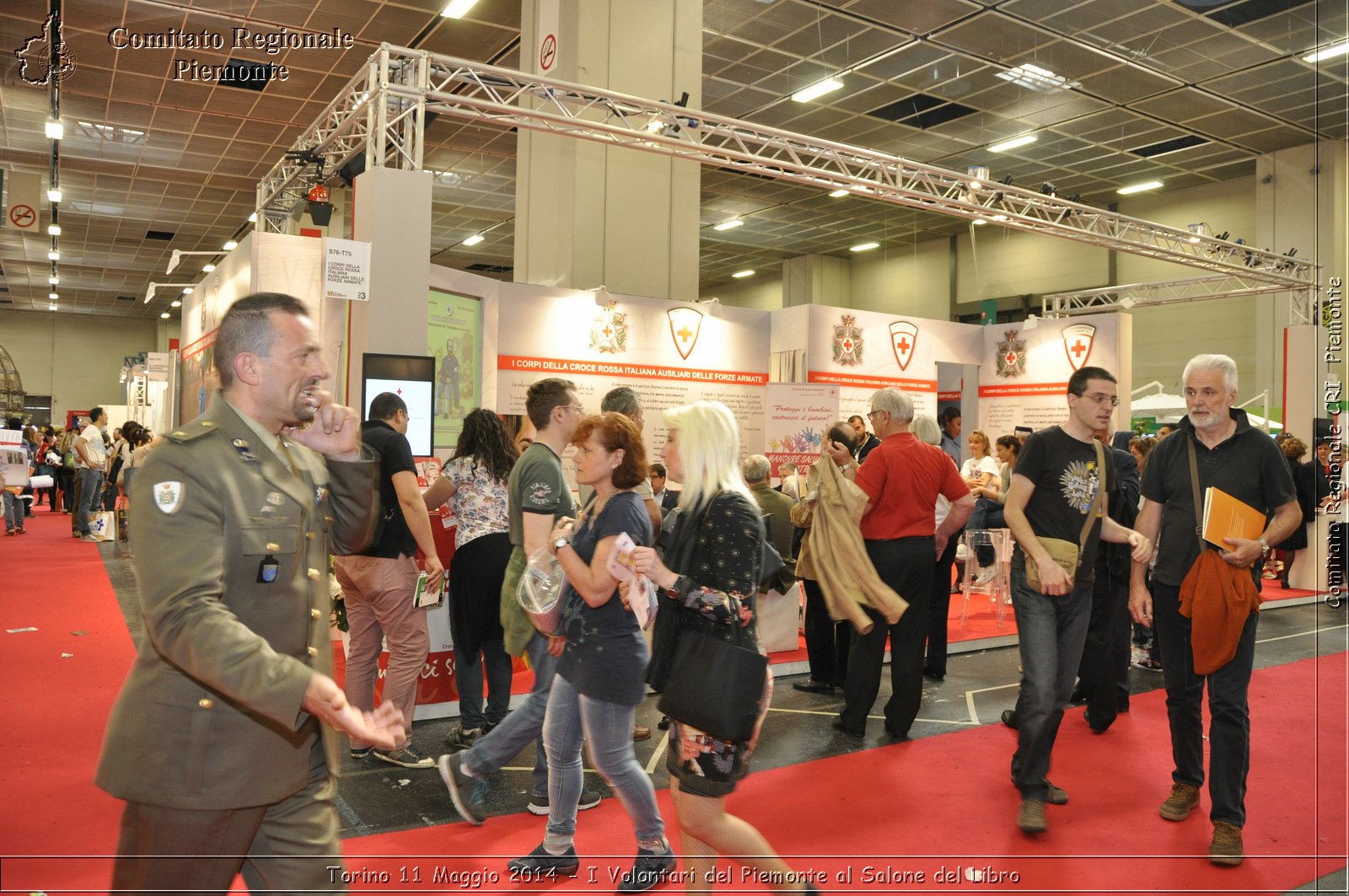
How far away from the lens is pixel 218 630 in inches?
53.2

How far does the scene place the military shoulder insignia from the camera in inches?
54.4

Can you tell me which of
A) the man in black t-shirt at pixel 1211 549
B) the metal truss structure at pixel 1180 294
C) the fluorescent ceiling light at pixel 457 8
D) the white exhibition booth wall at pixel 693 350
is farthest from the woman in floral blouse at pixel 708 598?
the metal truss structure at pixel 1180 294

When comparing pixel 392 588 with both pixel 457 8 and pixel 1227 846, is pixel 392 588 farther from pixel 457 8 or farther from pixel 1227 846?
pixel 457 8

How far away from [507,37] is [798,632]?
280 inches

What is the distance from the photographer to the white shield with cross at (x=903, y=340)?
36.2 feet

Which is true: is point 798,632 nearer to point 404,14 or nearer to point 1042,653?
point 1042,653

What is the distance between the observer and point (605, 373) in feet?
29.3

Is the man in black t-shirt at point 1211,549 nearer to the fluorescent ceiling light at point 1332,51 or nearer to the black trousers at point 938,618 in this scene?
the fluorescent ceiling light at point 1332,51

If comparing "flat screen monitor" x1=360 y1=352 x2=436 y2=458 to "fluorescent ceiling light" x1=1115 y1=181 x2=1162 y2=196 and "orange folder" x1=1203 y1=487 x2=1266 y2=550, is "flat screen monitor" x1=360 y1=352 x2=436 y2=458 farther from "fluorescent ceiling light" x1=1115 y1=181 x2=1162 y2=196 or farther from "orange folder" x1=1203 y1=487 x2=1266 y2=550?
"fluorescent ceiling light" x1=1115 y1=181 x2=1162 y2=196

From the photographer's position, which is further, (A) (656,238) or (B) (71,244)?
(B) (71,244)

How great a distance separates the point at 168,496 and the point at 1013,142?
43.7ft

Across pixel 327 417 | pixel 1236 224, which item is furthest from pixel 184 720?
pixel 1236 224

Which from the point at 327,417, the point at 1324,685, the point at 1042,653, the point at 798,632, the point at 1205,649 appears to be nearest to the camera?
the point at 327,417

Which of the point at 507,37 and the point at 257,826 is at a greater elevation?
the point at 507,37
